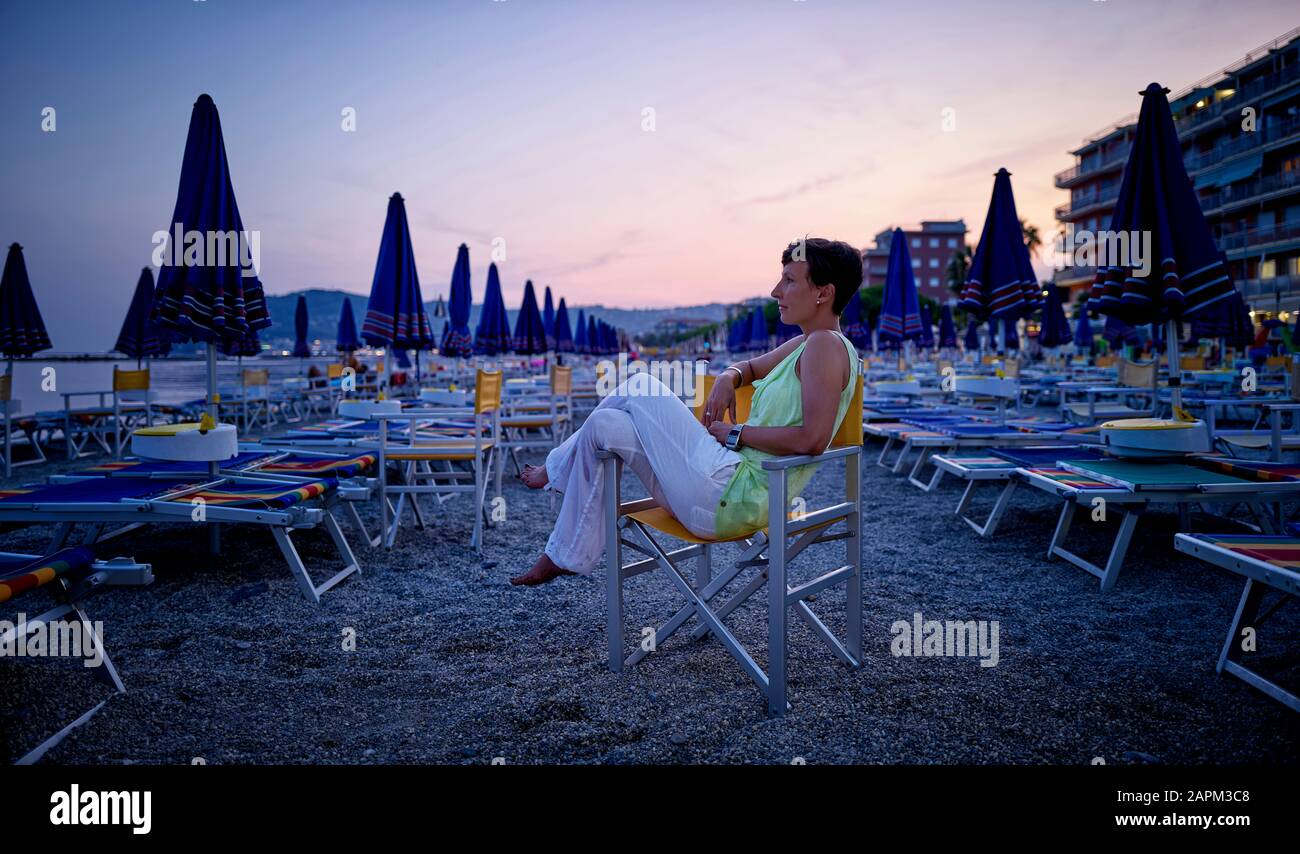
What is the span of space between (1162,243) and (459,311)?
9095 mm

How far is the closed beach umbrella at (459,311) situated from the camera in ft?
35.0

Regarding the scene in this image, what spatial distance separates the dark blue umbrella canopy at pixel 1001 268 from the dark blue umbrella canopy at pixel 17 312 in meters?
12.2

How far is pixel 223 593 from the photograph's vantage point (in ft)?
11.6

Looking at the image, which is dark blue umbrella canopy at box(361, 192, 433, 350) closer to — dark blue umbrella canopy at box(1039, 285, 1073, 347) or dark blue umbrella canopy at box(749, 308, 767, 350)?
dark blue umbrella canopy at box(1039, 285, 1073, 347)

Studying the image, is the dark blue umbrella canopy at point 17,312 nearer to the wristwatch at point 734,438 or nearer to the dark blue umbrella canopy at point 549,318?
the dark blue umbrella canopy at point 549,318

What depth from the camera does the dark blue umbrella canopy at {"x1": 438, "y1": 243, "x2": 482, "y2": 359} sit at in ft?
35.0

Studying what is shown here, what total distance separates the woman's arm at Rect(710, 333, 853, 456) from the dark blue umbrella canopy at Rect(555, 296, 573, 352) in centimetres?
1593

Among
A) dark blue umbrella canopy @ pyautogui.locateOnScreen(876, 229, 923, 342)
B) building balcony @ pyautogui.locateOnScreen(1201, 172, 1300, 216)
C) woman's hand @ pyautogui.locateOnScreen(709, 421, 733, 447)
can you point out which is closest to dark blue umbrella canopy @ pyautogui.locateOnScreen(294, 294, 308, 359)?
dark blue umbrella canopy @ pyautogui.locateOnScreen(876, 229, 923, 342)

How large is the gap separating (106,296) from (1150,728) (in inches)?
819

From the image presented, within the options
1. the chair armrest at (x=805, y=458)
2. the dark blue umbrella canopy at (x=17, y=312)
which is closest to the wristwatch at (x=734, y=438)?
the chair armrest at (x=805, y=458)

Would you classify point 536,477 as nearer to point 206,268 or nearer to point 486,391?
point 486,391

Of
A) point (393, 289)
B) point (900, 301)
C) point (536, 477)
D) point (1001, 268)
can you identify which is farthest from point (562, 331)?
point (536, 477)
